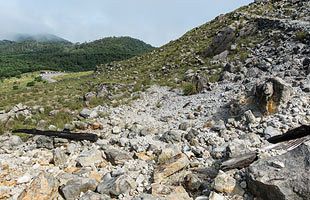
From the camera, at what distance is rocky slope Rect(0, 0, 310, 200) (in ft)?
29.0

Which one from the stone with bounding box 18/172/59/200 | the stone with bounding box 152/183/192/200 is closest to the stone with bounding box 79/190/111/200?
the stone with bounding box 18/172/59/200

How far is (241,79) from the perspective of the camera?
21406mm

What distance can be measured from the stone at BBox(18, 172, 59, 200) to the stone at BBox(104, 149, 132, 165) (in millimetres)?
2173

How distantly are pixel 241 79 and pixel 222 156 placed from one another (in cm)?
1118

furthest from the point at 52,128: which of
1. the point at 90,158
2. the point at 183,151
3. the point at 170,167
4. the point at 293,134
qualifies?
the point at 293,134

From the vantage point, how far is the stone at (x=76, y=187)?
10078 millimetres

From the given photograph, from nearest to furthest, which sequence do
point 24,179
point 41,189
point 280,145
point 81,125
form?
point 41,189
point 280,145
point 24,179
point 81,125

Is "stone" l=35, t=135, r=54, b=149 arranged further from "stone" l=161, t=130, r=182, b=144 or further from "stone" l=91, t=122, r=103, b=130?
"stone" l=161, t=130, r=182, b=144

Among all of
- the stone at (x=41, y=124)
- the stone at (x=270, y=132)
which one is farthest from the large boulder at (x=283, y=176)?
the stone at (x=41, y=124)

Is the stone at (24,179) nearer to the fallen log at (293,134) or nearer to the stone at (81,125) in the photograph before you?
the stone at (81,125)

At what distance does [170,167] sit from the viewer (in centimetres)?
1053

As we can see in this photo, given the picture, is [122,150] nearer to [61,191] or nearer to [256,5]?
[61,191]

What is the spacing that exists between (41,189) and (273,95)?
8.70 metres

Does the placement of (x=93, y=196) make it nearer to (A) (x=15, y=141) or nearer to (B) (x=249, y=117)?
(B) (x=249, y=117)
